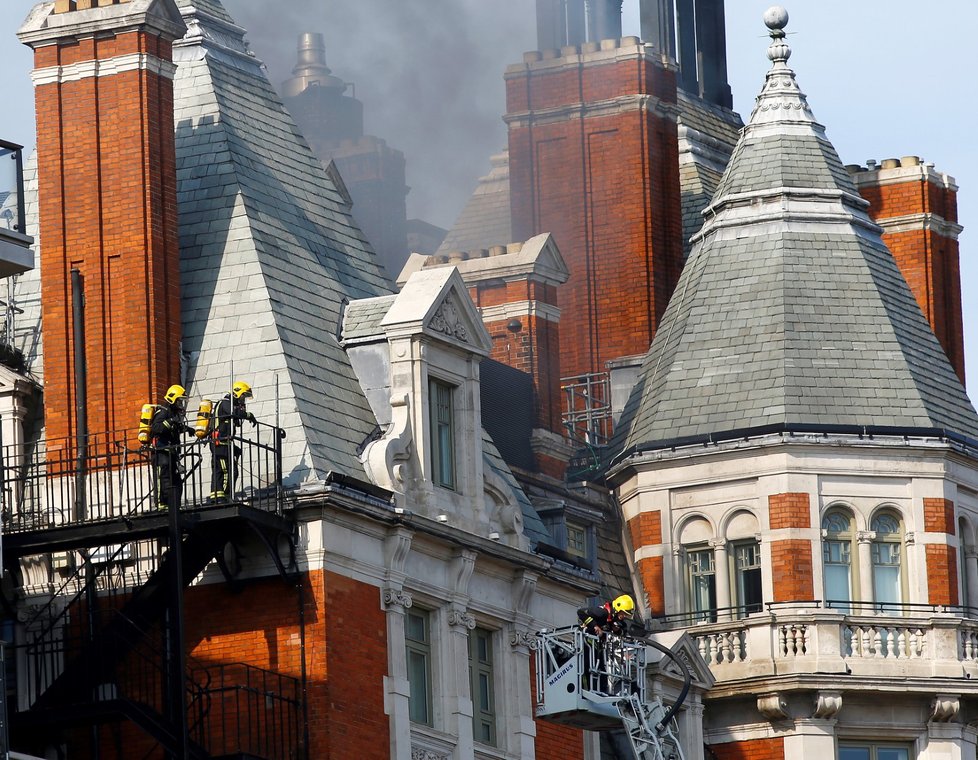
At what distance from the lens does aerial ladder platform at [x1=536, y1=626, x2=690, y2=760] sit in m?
46.9

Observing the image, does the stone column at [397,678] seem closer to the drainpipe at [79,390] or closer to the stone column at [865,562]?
the drainpipe at [79,390]

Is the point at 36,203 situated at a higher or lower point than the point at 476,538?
higher

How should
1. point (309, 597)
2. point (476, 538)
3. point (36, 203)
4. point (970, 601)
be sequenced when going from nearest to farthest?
point (309, 597)
point (476, 538)
point (36, 203)
point (970, 601)

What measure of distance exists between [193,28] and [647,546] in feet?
38.2

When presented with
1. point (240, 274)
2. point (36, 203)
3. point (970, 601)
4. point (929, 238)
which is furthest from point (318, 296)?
point (929, 238)

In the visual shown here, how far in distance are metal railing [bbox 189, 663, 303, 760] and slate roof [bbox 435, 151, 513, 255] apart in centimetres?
2534

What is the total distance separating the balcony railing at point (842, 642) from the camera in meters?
54.1

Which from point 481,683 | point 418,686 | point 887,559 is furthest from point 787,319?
point 418,686

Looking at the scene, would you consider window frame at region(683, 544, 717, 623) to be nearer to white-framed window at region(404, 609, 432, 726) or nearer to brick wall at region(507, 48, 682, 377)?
brick wall at region(507, 48, 682, 377)

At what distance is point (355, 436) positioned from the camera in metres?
A: 46.3

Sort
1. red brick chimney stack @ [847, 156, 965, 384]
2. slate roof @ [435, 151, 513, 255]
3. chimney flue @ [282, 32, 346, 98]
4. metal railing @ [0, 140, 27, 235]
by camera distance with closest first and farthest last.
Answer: metal railing @ [0, 140, 27, 235]
red brick chimney stack @ [847, 156, 965, 384]
slate roof @ [435, 151, 513, 255]
chimney flue @ [282, 32, 346, 98]

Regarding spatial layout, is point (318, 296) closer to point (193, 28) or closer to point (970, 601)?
point (193, 28)

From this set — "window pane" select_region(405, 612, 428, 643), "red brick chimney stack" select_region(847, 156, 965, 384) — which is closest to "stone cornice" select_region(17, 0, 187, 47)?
"window pane" select_region(405, 612, 428, 643)

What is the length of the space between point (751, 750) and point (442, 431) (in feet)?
32.2
